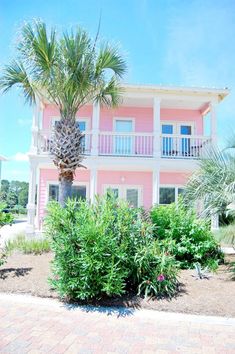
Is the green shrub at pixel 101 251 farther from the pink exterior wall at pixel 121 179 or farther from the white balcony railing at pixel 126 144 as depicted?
the pink exterior wall at pixel 121 179

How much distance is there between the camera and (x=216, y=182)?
712 cm

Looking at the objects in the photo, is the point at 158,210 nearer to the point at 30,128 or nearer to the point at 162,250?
the point at 162,250

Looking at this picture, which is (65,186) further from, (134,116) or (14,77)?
(134,116)

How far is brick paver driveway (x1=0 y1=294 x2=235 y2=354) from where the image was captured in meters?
3.76

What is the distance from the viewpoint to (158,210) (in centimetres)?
881

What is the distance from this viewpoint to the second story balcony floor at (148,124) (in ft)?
48.5

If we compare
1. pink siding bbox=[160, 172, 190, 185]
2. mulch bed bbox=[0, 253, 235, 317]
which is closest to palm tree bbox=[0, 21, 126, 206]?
mulch bed bbox=[0, 253, 235, 317]

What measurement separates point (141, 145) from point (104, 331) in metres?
12.3

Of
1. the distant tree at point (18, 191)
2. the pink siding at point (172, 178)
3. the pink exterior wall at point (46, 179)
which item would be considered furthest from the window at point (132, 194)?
the distant tree at point (18, 191)

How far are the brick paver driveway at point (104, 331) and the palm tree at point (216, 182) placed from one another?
284 cm

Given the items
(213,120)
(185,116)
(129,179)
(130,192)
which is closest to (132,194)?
(130,192)

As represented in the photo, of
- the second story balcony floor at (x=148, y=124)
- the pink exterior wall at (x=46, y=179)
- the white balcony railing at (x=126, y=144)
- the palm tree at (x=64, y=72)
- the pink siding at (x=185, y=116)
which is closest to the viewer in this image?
the palm tree at (x=64, y=72)

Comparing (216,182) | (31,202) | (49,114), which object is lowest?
(31,202)

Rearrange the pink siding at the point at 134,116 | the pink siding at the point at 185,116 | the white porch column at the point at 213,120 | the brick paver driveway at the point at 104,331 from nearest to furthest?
the brick paver driveway at the point at 104,331, the white porch column at the point at 213,120, the pink siding at the point at 134,116, the pink siding at the point at 185,116
